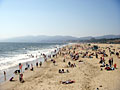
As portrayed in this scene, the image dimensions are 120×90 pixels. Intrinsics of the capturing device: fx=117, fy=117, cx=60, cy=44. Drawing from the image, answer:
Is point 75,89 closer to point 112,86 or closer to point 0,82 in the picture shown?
point 112,86

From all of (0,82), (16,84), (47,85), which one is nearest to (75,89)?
(47,85)

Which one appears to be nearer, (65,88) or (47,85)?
(65,88)

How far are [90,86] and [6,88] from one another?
7746mm

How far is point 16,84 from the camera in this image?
12031 millimetres

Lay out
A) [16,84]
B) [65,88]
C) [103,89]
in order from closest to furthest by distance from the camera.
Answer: [103,89], [65,88], [16,84]

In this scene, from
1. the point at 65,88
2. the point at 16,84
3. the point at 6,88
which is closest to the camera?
the point at 65,88

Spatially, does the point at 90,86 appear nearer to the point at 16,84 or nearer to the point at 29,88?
the point at 29,88

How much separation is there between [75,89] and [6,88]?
6429 millimetres

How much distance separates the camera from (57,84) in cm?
1125

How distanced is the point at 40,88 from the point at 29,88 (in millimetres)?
1035

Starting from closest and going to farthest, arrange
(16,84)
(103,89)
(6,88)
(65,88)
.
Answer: (103,89), (65,88), (6,88), (16,84)

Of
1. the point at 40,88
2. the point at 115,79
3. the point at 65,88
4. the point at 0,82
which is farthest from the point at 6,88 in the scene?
the point at 115,79

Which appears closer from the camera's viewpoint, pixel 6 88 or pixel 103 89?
pixel 103 89

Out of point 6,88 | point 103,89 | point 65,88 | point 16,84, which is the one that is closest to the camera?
point 103,89
